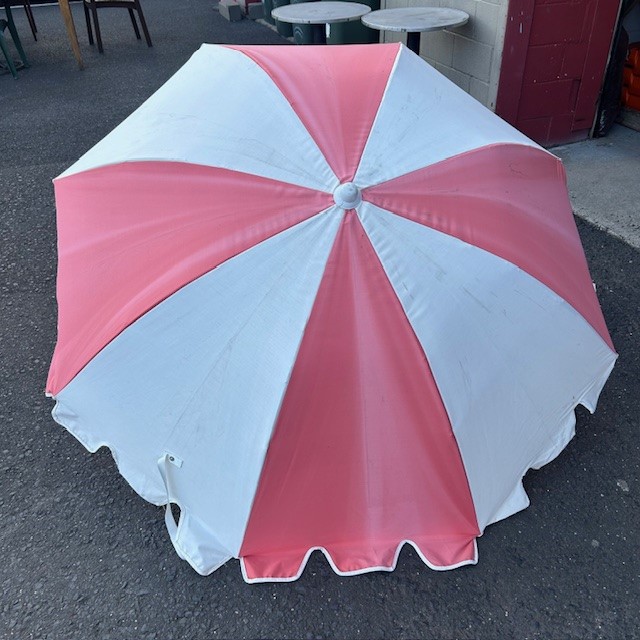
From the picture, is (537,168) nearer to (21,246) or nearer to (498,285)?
(498,285)

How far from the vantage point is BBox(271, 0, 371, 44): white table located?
495 cm

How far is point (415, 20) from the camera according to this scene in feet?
15.3

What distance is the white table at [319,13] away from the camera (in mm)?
4953

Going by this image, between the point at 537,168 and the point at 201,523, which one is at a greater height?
the point at 537,168

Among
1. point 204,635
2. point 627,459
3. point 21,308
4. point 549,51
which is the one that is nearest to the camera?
point 204,635

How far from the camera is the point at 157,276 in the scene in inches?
71.2

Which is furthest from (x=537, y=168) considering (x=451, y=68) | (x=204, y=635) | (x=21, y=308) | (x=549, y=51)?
(x=451, y=68)

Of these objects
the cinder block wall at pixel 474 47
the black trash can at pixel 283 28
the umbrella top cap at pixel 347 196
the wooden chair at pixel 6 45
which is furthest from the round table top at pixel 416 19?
the wooden chair at pixel 6 45

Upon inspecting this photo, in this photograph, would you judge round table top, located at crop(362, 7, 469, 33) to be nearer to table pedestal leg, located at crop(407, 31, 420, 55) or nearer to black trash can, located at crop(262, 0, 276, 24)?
table pedestal leg, located at crop(407, 31, 420, 55)

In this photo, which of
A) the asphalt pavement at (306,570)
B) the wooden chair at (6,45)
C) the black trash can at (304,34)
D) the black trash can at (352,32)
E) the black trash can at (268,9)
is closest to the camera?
the asphalt pavement at (306,570)

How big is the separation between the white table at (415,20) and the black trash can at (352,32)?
3.62 feet

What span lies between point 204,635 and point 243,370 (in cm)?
94

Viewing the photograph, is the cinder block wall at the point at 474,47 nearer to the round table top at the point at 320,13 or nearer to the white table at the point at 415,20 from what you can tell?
the white table at the point at 415,20

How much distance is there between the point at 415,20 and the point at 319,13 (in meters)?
0.90
